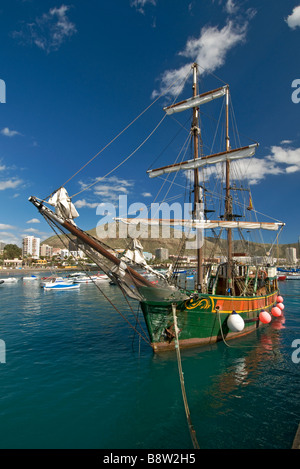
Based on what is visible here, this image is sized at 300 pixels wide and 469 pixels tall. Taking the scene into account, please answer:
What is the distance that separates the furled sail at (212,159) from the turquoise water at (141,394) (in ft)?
44.0

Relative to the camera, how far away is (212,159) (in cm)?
2050

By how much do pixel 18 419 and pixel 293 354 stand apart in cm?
1371

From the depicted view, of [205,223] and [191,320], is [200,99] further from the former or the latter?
[191,320]

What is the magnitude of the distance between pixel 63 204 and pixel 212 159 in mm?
14212

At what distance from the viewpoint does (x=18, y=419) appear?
798 centimetres

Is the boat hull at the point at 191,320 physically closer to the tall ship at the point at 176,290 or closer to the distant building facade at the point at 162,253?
the tall ship at the point at 176,290

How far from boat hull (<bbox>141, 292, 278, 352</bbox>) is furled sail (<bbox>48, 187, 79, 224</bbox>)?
19.0 ft

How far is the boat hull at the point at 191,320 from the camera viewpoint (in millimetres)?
12812

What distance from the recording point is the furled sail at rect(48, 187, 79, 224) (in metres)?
10.7

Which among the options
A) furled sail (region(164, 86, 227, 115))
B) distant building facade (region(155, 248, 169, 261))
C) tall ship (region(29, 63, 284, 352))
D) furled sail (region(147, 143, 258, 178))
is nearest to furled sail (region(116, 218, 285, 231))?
tall ship (region(29, 63, 284, 352))
